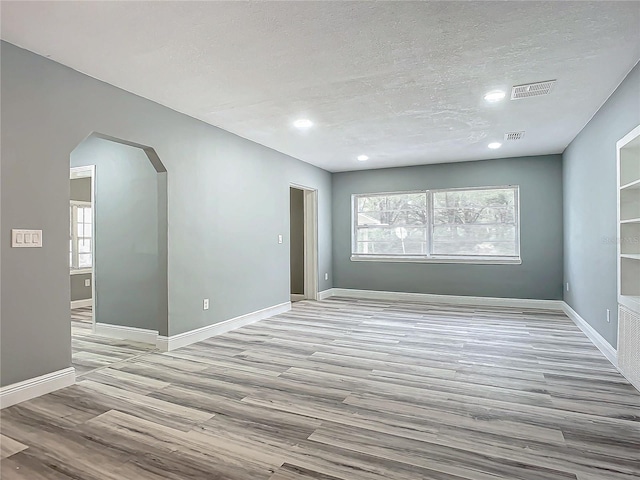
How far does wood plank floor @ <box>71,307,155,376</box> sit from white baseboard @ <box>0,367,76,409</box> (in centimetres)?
31

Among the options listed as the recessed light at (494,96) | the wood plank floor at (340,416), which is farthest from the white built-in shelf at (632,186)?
the wood plank floor at (340,416)

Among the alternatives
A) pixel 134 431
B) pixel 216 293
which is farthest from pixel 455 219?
pixel 134 431

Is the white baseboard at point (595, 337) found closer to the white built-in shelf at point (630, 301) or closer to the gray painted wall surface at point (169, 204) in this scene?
the white built-in shelf at point (630, 301)

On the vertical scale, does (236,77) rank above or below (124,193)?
above

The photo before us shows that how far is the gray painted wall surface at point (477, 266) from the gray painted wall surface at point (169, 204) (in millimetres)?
1798

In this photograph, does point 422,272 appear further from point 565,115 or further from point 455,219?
point 565,115

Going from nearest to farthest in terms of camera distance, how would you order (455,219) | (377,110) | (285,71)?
(285,71)
(377,110)
(455,219)

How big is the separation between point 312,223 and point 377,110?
11.4ft

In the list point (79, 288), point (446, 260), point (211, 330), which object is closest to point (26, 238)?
point (211, 330)

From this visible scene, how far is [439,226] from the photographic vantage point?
7.11 m

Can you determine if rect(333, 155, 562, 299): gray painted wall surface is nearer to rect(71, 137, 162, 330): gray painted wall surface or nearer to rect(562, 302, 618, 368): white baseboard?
rect(562, 302, 618, 368): white baseboard

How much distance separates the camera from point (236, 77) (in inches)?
129

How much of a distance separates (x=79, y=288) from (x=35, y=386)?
4476 millimetres

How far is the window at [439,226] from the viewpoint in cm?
669
